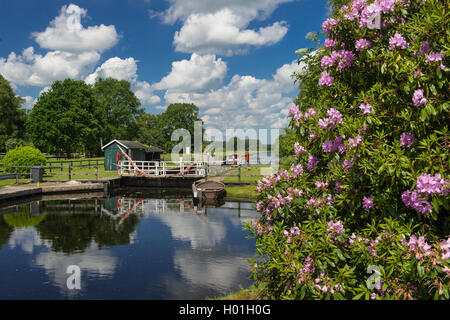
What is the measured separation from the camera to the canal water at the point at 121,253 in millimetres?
7918

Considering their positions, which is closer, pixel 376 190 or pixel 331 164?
pixel 376 190

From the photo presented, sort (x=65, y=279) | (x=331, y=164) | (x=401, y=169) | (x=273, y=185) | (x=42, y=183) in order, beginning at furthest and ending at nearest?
(x=42, y=183) < (x=65, y=279) < (x=273, y=185) < (x=331, y=164) < (x=401, y=169)

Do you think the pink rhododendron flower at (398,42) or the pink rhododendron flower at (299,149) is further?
the pink rhododendron flower at (299,149)

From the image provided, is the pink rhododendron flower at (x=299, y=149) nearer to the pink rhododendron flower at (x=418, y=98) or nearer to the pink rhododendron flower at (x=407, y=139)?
the pink rhododendron flower at (x=407, y=139)

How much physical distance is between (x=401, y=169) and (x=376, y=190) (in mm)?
474

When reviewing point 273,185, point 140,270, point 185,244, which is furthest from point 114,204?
point 273,185

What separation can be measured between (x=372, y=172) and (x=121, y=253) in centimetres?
953

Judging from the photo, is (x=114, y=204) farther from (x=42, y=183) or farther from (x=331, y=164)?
(x=331, y=164)

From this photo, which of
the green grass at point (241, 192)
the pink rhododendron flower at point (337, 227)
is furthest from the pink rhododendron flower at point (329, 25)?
the green grass at point (241, 192)

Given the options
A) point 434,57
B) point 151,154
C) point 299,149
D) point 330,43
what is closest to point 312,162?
point 299,149

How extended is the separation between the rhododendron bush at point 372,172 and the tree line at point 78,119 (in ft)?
151

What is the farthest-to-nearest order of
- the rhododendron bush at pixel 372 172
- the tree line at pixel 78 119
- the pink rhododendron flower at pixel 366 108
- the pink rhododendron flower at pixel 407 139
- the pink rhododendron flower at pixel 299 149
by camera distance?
the tree line at pixel 78 119 < the pink rhododendron flower at pixel 299 149 < the pink rhododendron flower at pixel 366 108 < the pink rhododendron flower at pixel 407 139 < the rhododendron bush at pixel 372 172
